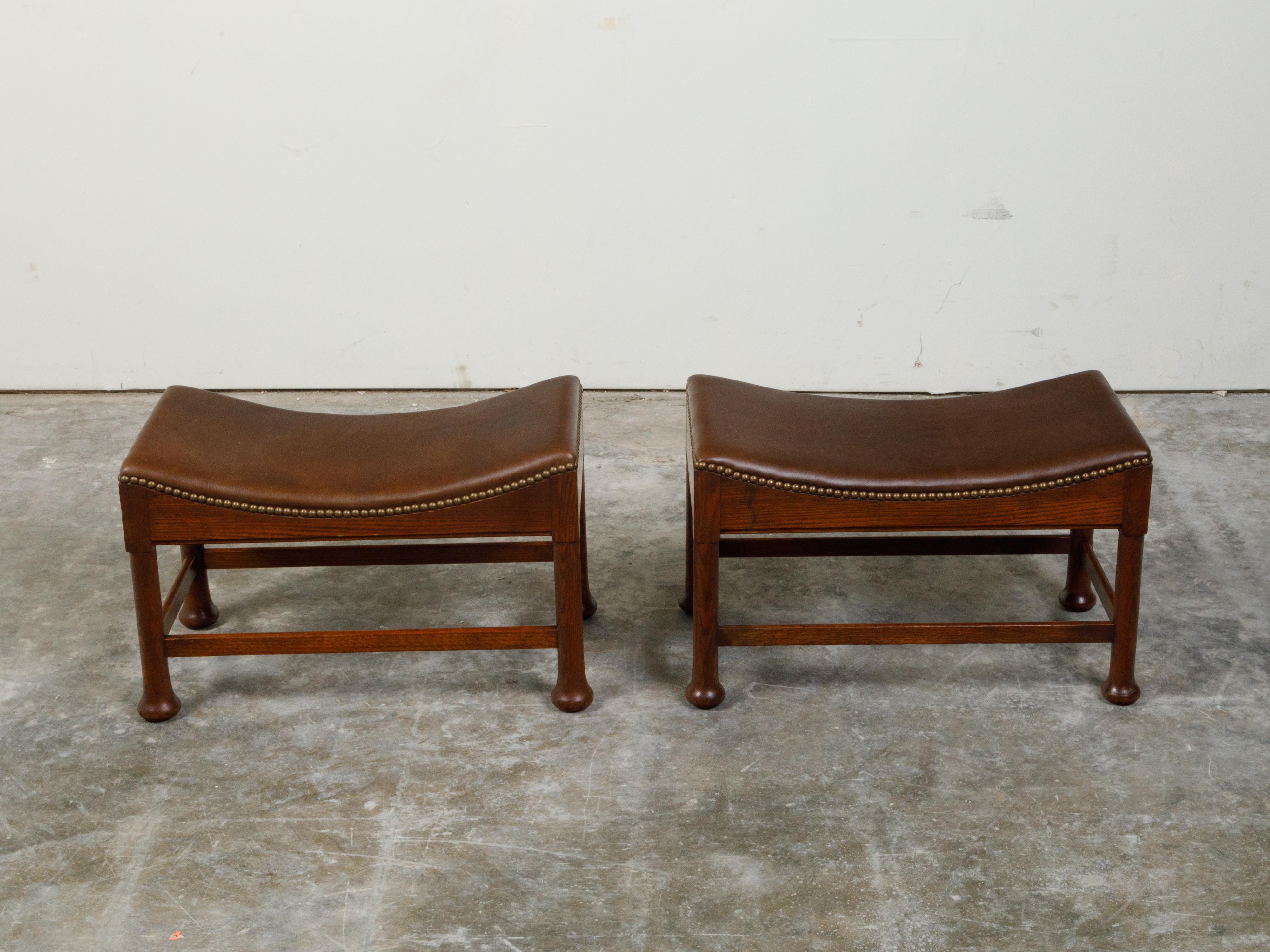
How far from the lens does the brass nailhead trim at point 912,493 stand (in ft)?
7.15

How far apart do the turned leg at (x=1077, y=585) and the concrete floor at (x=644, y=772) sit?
0.18 feet

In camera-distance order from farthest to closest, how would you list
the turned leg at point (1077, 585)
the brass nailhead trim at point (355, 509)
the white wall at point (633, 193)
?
the white wall at point (633, 193) < the turned leg at point (1077, 585) < the brass nailhead trim at point (355, 509)

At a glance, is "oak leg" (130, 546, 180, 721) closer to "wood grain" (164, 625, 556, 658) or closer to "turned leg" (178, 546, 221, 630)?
"wood grain" (164, 625, 556, 658)

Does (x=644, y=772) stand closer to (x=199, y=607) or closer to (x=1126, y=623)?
(x=1126, y=623)

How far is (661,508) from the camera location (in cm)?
318

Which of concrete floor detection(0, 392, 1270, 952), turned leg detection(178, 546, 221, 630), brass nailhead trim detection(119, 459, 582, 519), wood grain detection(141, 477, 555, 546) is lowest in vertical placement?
concrete floor detection(0, 392, 1270, 952)

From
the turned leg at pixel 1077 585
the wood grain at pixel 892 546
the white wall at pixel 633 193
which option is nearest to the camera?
the wood grain at pixel 892 546

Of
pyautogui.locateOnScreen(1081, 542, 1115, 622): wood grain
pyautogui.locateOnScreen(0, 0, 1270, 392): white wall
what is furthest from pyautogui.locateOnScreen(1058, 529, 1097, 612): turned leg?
pyautogui.locateOnScreen(0, 0, 1270, 392): white wall

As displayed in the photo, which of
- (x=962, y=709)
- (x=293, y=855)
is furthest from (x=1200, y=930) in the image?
(x=293, y=855)

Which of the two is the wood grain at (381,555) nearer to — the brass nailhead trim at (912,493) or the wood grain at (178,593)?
the wood grain at (178,593)

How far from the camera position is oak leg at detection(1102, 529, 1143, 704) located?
7.39 feet

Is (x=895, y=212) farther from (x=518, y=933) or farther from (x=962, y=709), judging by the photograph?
(x=518, y=933)

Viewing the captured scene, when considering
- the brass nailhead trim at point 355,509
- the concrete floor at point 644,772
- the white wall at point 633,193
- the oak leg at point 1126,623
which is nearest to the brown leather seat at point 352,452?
the brass nailhead trim at point 355,509

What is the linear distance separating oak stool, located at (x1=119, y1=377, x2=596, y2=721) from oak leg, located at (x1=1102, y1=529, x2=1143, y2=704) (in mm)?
927
